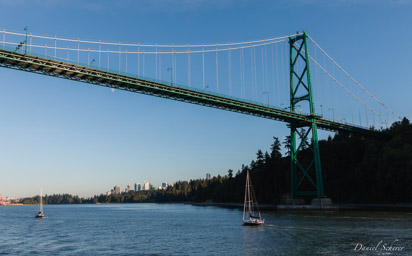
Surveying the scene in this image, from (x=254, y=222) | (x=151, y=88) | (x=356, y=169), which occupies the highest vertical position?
(x=151, y=88)

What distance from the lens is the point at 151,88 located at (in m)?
66.9

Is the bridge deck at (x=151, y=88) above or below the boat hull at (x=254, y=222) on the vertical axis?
above

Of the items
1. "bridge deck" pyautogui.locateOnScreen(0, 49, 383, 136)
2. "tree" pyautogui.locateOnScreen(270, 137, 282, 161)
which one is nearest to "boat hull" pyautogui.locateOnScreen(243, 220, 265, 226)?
"bridge deck" pyautogui.locateOnScreen(0, 49, 383, 136)

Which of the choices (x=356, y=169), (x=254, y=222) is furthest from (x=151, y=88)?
(x=356, y=169)

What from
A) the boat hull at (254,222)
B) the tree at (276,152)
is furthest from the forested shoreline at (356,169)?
the boat hull at (254,222)

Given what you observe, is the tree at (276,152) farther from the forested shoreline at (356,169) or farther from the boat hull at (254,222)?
the boat hull at (254,222)

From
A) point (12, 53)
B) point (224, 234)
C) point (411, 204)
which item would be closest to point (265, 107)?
point (411, 204)

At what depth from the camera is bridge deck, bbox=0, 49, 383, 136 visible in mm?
54312

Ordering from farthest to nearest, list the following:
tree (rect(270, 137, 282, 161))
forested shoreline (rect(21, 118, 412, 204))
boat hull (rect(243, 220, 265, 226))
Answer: tree (rect(270, 137, 282, 161)) → forested shoreline (rect(21, 118, 412, 204)) → boat hull (rect(243, 220, 265, 226))

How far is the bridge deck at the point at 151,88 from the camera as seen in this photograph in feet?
178

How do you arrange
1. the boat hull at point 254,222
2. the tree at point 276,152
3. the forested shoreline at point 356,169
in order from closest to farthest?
1. the boat hull at point 254,222
2. the forested shoreline at point 356,169
3. the tree at point 276,152

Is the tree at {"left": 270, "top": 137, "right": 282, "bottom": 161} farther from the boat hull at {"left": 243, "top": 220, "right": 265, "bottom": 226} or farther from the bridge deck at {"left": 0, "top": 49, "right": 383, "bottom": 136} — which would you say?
the boat hull at {"left": 243, "top": 220, "right": 265, "bottom": 226}

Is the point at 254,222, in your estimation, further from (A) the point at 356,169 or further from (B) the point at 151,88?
(A) the point at 356,169

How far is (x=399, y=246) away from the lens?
3173 cm
